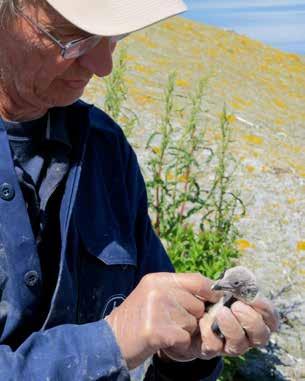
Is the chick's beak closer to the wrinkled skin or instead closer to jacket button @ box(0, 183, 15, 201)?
the wrinkled skin

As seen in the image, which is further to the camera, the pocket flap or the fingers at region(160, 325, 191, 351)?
the pocket flap

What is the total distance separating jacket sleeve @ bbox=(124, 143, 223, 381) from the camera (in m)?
2.41

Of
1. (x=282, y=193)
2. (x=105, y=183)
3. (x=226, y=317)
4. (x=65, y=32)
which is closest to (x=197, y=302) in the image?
(x=226, y=317)

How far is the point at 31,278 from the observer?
82.7 inches

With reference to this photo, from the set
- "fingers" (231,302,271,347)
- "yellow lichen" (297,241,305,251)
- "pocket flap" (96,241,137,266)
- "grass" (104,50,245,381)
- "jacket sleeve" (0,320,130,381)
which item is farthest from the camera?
"yellow lichen" (297,241,305,251)

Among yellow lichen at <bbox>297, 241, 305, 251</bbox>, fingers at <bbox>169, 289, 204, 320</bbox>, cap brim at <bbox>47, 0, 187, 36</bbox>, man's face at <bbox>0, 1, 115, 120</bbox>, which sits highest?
cap brim at <bbox>47, 0, 187, 36</bbox>

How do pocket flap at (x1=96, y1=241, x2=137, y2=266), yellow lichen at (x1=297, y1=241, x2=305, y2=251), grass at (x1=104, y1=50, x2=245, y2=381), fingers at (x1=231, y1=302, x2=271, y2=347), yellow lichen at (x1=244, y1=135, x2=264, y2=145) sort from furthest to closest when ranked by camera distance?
yellow lichen at (x1=244, y1=135, x2=264, y2=145) → yellow lichen at (x1=297, y1=241, x2=305, y2=251) → grass at (x1=104, y1=50, x2=245, y2=381) → pocket flap at (x1=96, y1=241, x2=137, y2=266) → fingers at (x1=231, y1=302, x2=271, y2=347)

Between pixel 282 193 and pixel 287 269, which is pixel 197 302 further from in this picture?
pixel 282 193

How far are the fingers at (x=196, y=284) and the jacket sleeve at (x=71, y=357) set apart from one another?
235mm

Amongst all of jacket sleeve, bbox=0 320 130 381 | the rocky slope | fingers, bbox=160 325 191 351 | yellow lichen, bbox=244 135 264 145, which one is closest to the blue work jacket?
jacket sleeve, bbox=0 320 130 381

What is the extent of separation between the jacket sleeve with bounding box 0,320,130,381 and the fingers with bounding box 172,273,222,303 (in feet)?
0.77

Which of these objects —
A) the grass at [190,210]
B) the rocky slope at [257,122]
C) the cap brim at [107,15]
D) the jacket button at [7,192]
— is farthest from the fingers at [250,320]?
the rocky slope at [257,122]

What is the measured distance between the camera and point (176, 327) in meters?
2.02

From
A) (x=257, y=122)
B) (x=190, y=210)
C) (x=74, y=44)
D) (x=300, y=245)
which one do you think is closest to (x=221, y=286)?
(x=74, y=44)
